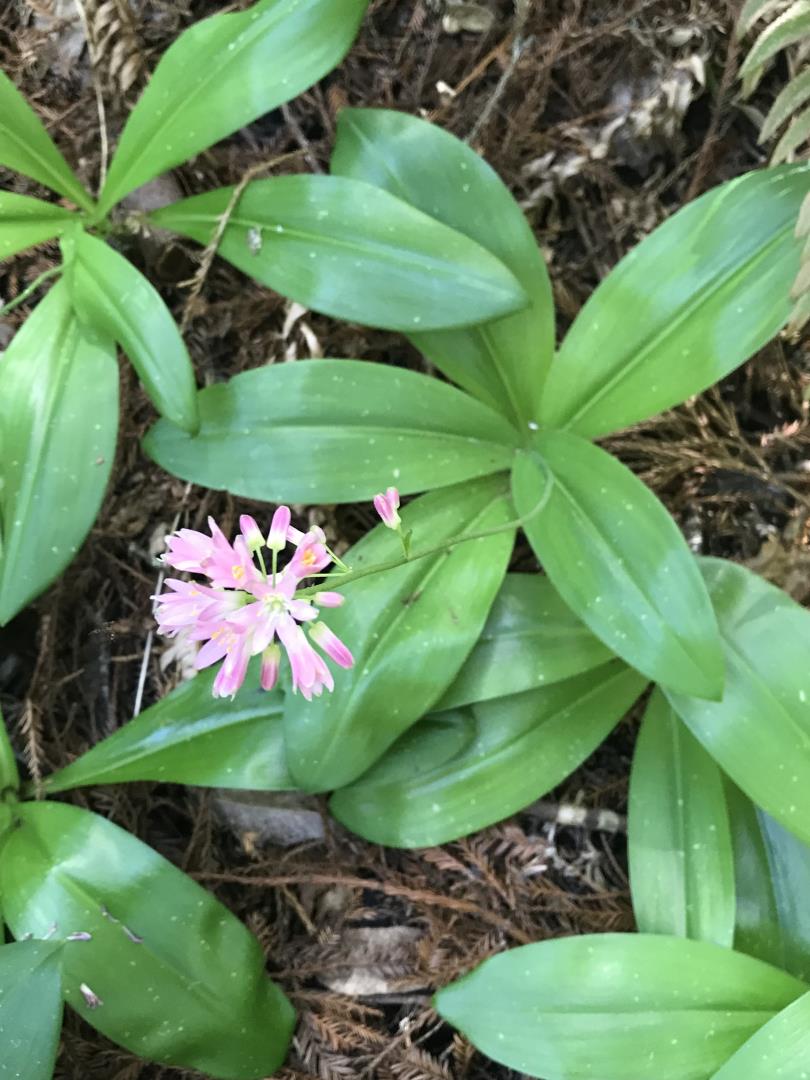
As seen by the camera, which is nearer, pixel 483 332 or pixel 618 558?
pixel 618 558

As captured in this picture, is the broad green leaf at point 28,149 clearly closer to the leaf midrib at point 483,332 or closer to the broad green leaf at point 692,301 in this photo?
the leaf midrib at point 483,332

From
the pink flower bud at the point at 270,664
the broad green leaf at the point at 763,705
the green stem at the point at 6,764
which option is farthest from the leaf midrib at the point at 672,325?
the green stem at the point at 6,764

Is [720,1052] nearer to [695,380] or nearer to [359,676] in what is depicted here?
[359,676]

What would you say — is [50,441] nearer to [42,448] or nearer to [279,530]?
[42,448]

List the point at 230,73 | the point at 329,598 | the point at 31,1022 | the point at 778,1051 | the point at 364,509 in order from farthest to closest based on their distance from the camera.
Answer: the point at 364,509 → the point at 230,73 → the point at 778,1051 → the point at 31,1022 → the point at 329,598

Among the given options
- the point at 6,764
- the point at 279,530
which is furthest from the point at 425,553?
the point at 6,764

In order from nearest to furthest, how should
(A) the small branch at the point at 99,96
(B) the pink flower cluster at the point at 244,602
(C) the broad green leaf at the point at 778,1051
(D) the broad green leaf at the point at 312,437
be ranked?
(B) the pink flower cluster at the point at 244,602 → (C) the broad green leaf at the point at 778,1051 → (D) the broad green leaf at the point at 312,437 → (A) the small branch at the point at 99,96

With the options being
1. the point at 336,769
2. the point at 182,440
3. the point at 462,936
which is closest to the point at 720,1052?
the point at 462,936
